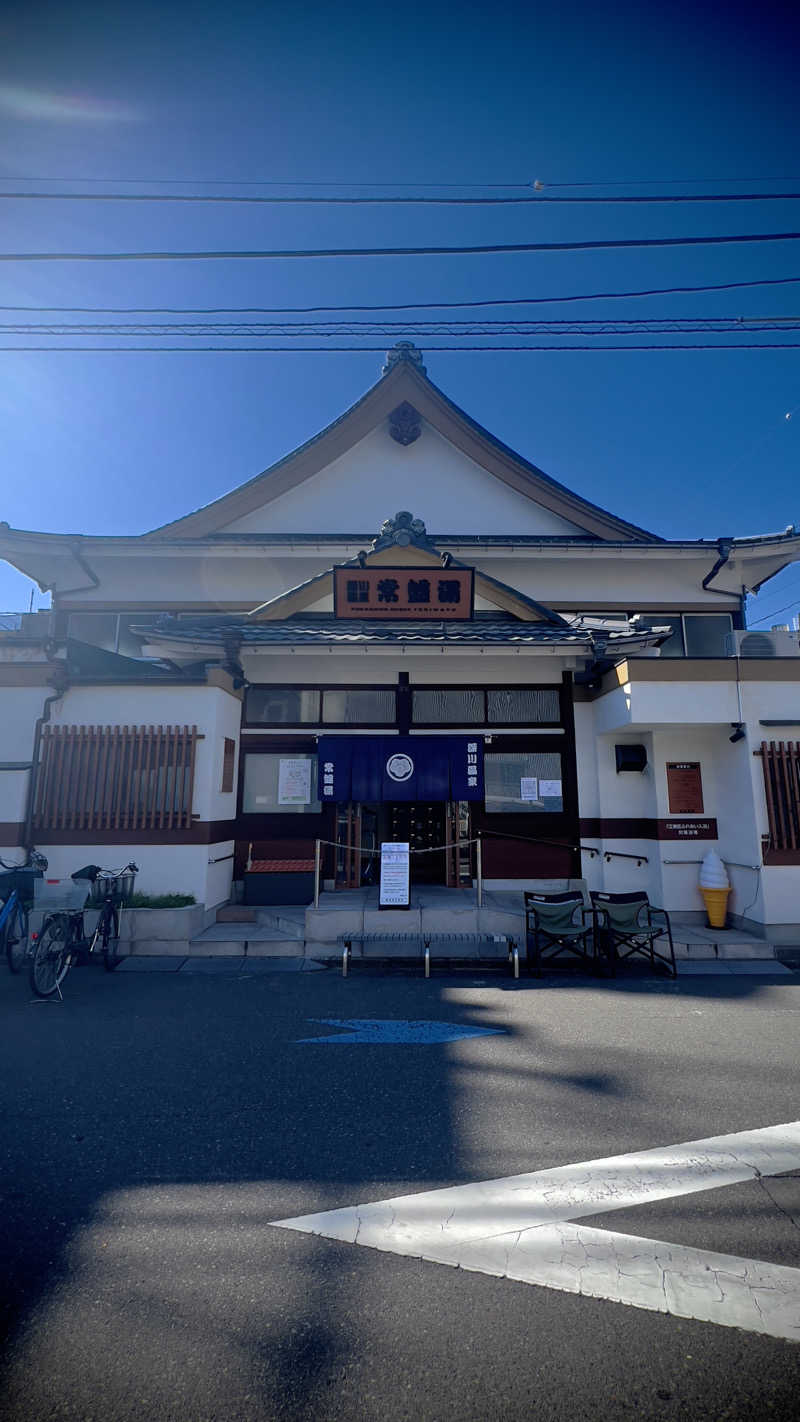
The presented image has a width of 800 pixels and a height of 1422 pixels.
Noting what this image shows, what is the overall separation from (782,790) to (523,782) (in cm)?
371

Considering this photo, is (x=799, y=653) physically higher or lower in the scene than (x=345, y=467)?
lower

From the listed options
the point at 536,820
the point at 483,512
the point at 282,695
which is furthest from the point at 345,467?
the point at 536,820

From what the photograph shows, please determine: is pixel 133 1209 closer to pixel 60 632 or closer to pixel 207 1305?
pixel 207 1305

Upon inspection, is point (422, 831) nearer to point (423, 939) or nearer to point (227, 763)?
point (423, 939)

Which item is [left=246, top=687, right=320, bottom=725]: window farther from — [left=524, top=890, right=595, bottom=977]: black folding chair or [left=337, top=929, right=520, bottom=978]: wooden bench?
[left=524, top=890, right=595, bottom=977]: black folding chair

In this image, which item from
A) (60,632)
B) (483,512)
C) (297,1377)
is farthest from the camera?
(483,512)

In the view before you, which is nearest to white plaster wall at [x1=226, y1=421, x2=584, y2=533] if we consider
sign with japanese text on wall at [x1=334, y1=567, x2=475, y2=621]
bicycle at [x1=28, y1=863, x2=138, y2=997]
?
sign with japanese text on wall at [x1=334, y1=567, x2=475, y2=621]

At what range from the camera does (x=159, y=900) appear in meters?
8.45

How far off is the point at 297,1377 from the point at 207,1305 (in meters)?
0.51

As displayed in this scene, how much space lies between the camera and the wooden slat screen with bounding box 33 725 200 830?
8727mm

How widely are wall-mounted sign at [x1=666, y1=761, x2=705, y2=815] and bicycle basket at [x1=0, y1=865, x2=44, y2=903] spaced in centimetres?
903

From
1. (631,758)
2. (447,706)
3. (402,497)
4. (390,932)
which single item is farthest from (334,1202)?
(402,497)

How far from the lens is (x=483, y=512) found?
13.7 meters

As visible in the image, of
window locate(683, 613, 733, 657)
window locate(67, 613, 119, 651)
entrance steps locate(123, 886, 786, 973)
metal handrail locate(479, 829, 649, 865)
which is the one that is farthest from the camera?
window locate(683, 613, 733, 657)
